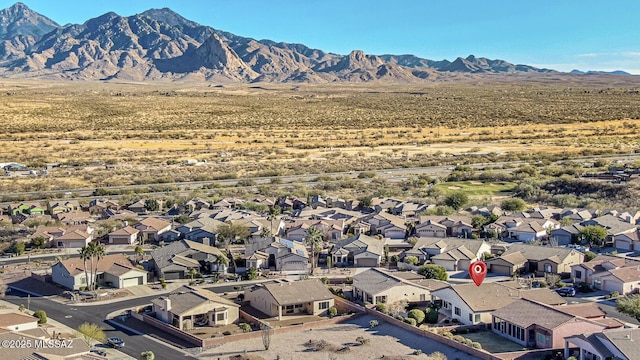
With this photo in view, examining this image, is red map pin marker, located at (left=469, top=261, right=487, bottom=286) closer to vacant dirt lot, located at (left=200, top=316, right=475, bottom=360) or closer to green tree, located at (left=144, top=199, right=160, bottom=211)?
vacant dirt lot, located at (left=200, top=316, right=475, bottom=360)

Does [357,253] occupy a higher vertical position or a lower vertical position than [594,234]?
lower

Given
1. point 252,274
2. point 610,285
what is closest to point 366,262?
point 252,274

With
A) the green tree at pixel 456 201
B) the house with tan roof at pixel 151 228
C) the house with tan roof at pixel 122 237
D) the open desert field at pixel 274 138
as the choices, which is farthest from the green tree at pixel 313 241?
the open desert field at pixel 274 138

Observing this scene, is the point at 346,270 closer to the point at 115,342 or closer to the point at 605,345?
the point at 115,342

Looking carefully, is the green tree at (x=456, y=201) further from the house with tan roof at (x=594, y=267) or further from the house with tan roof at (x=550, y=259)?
the house with tan roof at (x=594, y=267)

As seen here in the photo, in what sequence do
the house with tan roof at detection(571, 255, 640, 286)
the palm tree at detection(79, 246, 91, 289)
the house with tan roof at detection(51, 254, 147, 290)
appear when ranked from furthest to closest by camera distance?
the house with tan roof at detection(51, 254, 147, 290) < the palm tree at detection(79, 246, 91, 289) < the house with tan roof at detection(571, 255, 640, 286)

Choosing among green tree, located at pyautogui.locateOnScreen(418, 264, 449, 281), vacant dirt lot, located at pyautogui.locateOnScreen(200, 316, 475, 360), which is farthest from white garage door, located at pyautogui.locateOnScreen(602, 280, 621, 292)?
vacant dirt lot, located at pyautogui.locateOnScreen(200, 316, 475, 360)
